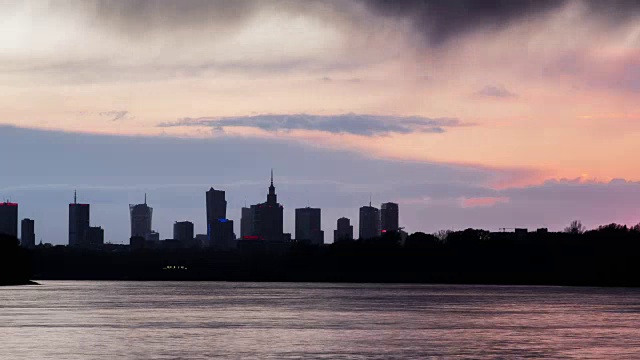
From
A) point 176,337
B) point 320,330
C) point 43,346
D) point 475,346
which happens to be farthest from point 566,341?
point 43,346

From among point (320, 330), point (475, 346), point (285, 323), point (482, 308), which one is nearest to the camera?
point (475, 346)

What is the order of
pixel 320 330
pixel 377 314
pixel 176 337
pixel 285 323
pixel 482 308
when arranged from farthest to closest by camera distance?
pixel 482 308, pixel 377 314, pixel 285 323, pixel 320 330, pixel 176 337

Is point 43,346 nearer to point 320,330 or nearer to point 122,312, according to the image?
point 320,330

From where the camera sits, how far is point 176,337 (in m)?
98.8

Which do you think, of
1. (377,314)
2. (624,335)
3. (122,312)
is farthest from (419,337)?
(122,312)

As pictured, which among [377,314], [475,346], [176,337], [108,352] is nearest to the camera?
[108,352]

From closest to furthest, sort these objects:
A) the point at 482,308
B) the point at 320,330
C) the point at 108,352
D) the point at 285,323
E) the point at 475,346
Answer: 1. the point at 108,352
2. the point at 475,346
3. the point at 320,330
4. the point at 285,323
5. the point at 482,308

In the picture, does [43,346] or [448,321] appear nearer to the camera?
[43,346]

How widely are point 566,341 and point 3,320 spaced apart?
59.1 metres

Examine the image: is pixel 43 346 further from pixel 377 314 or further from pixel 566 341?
pixel 377 314

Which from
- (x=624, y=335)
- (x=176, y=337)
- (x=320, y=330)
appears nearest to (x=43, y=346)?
(x=176, y=337)

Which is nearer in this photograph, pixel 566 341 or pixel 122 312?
pixel 566 341

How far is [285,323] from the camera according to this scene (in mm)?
121812

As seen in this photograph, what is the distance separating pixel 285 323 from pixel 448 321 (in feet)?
60.5
